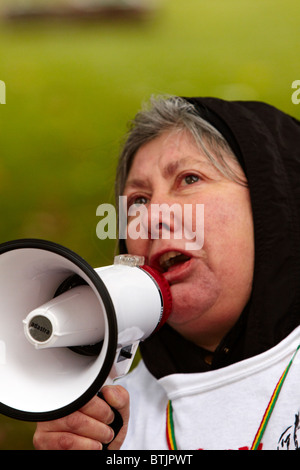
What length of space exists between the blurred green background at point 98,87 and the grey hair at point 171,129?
1.58 feet

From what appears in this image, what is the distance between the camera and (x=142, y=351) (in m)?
1.76

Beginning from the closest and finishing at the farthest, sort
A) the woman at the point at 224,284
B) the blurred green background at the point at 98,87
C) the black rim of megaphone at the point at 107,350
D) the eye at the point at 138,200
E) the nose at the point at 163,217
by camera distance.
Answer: the black rim of megaphone at the point at 107,350 < the woman at the point at 224,284 < the nose at the point at 163,217 < the eye at the point at 138,200 < the blurred green background at the point at 98,87

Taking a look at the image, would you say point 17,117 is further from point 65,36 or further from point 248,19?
point 248,19

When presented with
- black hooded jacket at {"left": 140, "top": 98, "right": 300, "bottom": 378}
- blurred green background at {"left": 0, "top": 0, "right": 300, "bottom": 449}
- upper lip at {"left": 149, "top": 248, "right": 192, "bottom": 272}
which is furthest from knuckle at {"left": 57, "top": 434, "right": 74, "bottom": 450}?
blurred green background at {"left": 0, "top": 0, "right": 300, "bottom": 449}

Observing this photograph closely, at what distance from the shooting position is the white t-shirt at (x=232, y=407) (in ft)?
4.31

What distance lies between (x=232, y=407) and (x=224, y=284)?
34 cm

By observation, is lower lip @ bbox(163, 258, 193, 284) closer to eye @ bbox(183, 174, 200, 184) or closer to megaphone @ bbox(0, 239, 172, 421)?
megaphone @ bbox(0, 239, 172, 421)

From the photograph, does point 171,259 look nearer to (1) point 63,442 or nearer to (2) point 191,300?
(2) point 191,300

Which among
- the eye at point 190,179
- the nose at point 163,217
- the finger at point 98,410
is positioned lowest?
the finger at point 98,410

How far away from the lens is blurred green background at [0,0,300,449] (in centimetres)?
235

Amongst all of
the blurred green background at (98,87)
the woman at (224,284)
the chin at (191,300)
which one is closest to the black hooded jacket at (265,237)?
the woman at (224,284)

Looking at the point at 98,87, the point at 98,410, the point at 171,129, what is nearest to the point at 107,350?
the point at 98,410

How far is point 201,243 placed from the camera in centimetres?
148

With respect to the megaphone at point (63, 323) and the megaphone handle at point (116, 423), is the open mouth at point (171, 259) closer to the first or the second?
the megaphone at point (63, 323)
